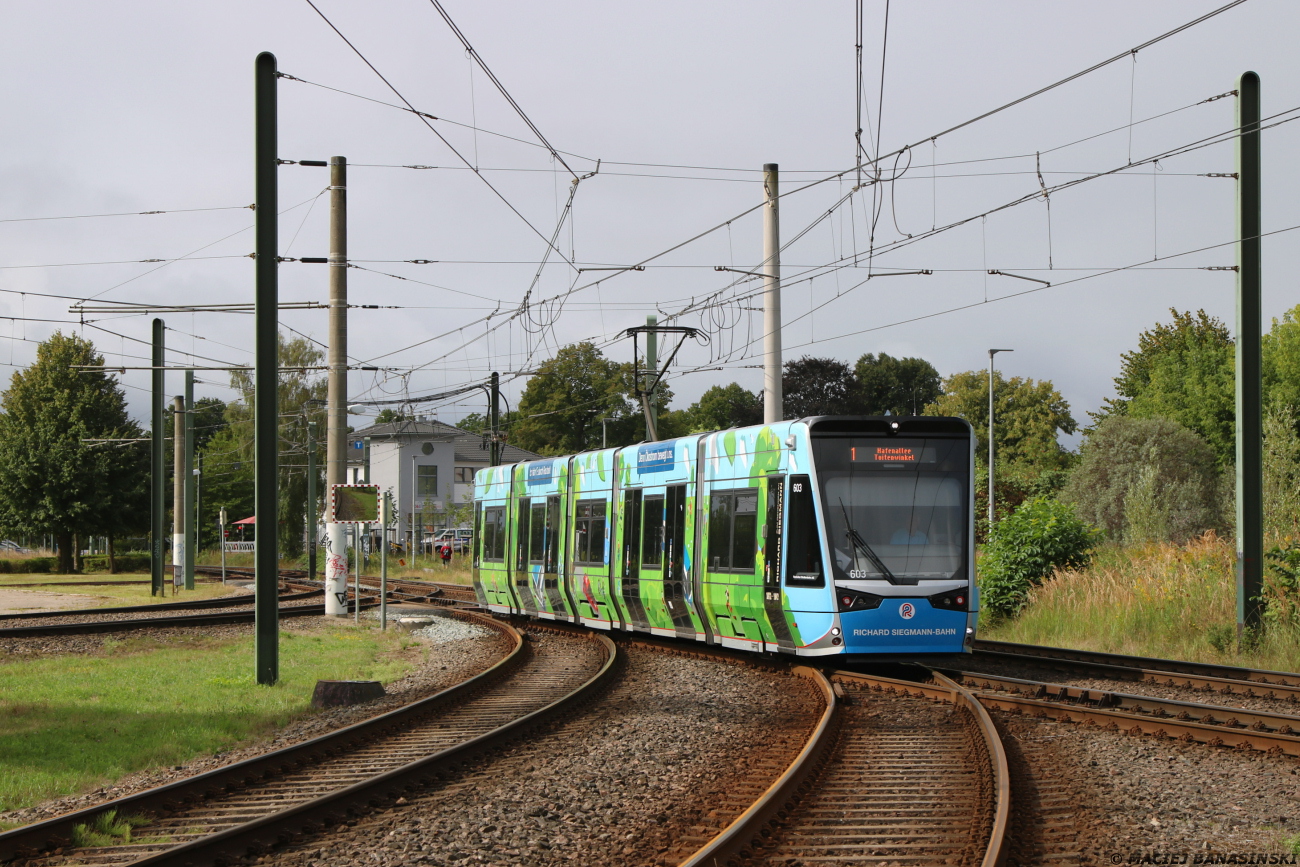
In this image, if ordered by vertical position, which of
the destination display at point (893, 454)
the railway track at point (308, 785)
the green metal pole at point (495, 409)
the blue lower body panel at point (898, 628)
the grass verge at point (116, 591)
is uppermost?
the green metal pole at point (495, 409)

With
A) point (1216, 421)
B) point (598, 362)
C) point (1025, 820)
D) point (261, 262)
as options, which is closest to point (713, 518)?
point (261, 262)

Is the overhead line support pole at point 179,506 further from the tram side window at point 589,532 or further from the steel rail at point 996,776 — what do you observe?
the steel rail at point 996,776

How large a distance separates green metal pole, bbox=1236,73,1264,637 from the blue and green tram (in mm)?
4125

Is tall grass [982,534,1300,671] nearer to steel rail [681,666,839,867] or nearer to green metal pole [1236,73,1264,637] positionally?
green metal pole [1236,73,1264,637]

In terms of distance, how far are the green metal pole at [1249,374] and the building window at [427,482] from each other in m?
75.0

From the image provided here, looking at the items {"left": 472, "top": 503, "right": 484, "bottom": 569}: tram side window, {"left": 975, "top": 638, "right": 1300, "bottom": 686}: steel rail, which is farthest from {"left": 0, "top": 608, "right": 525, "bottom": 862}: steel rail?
{"left": 472, "top": 503, "right": 484, "bottom": 569}: tram side window

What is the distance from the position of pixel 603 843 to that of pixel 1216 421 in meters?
56.0

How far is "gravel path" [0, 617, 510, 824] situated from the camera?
8594 mm

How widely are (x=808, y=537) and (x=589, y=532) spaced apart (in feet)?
22.7

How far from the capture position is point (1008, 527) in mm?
21703

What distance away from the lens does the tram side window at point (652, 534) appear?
1778 centimetres

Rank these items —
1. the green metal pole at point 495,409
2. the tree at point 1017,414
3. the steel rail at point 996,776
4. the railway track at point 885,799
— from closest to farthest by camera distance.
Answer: the steel rail at point 996,776 → the railway track at point 885,799 → the green metal pole at point 495,409 → the tree at point 1017,414

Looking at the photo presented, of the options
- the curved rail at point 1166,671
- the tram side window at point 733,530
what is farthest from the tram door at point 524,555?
the curved rail at point 1166,671

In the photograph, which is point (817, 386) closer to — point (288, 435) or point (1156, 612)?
point (288, 435)
